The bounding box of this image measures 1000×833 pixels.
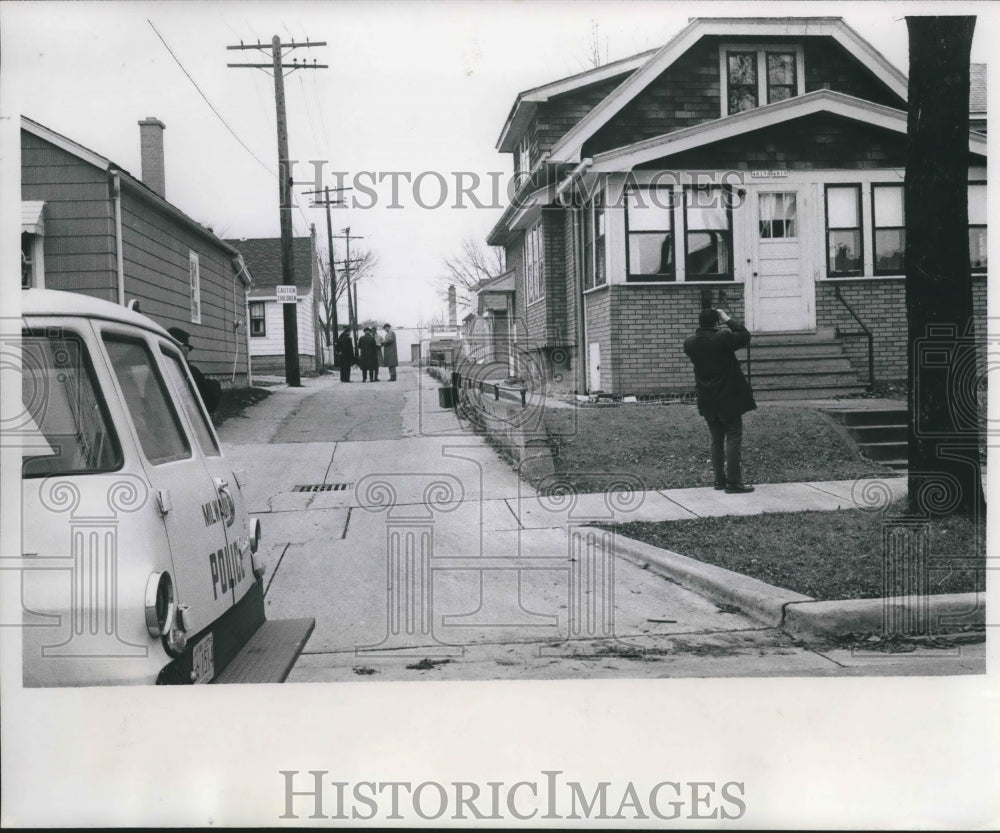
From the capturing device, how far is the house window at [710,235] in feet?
38.3

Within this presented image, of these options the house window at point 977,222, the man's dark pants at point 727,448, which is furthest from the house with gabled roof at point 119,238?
the house window at point 977,222

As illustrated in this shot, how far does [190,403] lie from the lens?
13.4 ft

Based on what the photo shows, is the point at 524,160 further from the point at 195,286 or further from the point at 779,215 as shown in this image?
the point at 195,286

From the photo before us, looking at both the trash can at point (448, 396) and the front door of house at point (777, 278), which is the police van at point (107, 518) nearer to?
the trash can at point (448, 396)

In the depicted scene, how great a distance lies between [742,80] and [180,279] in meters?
8.31

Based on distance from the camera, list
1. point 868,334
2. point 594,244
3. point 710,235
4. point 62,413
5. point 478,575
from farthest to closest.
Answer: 1. point 594,244
2. point 710,235
3. point 868,334
4. point 478,575
5. point 62,413

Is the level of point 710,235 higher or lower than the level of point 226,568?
higher

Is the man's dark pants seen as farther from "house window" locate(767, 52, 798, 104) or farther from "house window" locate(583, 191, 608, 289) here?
"house window" locate(767, 52, 798, 104)

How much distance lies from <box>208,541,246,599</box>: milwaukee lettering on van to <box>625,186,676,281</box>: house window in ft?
29.6

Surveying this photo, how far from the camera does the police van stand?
2865mm

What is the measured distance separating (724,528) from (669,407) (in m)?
3.55

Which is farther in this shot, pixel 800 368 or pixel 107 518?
pixel 800 368

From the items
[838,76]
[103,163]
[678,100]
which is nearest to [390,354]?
[678,100]

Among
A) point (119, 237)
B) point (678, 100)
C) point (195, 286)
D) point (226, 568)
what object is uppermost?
point (678, 100)
